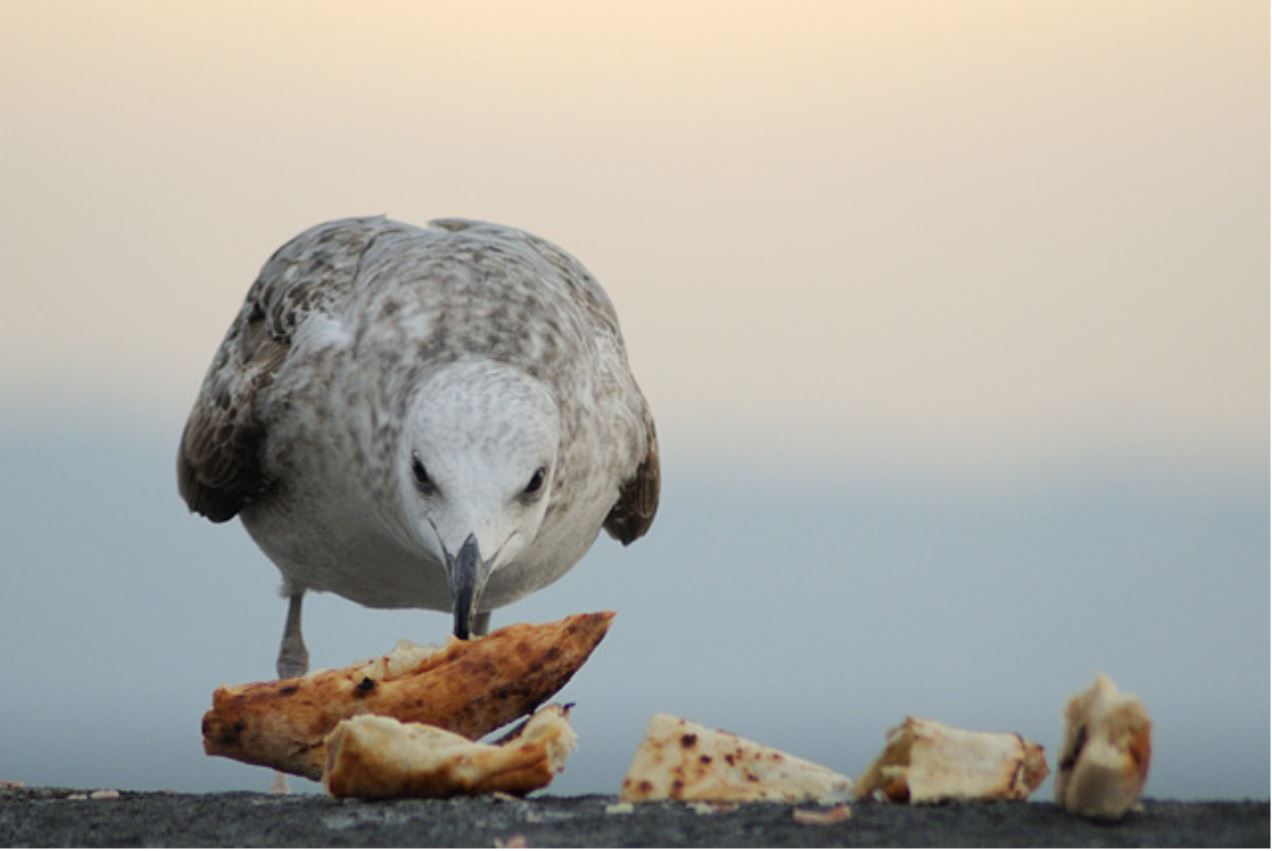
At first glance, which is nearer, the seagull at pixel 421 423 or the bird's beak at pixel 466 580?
the bird's beak at pixel 466 580

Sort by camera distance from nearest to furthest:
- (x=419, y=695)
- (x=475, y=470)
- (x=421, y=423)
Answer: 1. (x=419, y=695)
2. (x=475, y=470)
3. (x=421, y=423)

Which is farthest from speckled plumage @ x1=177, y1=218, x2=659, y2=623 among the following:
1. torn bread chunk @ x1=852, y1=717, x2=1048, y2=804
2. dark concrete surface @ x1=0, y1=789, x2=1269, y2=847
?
torn bread chunk @ x1=852, y1=717, x2=1048, y2=804

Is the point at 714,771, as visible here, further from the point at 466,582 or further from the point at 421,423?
the point at 421,423

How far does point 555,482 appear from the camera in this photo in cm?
789

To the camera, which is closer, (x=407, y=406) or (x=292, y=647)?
(x=407, y=406)

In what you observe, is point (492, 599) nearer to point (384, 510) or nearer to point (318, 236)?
point (384, 510)

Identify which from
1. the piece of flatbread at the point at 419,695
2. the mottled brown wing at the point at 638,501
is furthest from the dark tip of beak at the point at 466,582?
the mottled brown wing at the point at 638,501

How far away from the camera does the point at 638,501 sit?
984 cm

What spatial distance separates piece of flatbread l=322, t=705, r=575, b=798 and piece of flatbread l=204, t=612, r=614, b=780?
1.68ft

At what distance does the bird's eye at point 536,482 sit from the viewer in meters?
7.31

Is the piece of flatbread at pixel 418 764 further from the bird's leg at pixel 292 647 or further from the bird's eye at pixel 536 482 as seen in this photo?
the bird's leg at pixel 292 647

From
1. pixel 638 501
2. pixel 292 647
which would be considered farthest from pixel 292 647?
pixel 638 501

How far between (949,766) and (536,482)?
2.37m

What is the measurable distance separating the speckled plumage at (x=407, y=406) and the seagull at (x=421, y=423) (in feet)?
0.04
